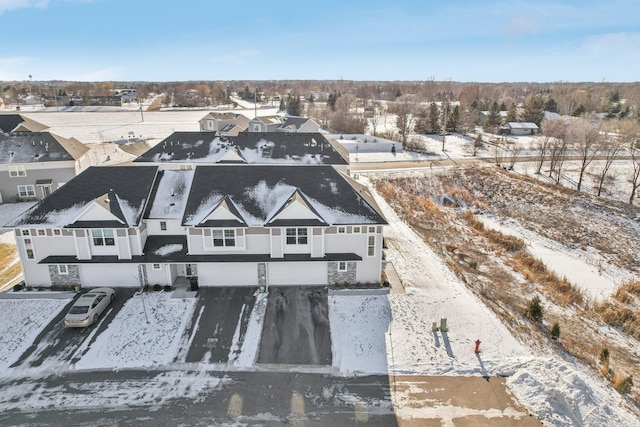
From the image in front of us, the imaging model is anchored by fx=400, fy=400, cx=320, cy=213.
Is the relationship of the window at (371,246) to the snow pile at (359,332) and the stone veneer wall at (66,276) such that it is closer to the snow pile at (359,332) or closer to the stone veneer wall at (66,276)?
the snow pile at (359,332)

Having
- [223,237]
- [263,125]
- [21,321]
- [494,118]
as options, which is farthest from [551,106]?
[21,321]

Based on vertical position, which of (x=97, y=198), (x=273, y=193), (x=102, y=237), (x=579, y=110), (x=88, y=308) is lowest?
(x=88, y=308)

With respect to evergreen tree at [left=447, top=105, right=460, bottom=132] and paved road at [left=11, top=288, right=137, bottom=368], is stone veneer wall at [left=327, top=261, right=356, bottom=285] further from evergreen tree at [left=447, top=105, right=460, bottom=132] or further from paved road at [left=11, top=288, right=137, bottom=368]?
evergreen tree at [left=447, top=105, right=460, bottom=132]

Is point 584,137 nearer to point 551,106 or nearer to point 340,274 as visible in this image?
point 340,274

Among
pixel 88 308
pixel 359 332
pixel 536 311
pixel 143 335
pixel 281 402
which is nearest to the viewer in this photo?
pixel 281 402

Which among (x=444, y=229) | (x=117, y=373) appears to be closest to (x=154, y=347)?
(x=117, y=373)

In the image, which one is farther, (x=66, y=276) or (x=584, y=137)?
(x=584, y=137)

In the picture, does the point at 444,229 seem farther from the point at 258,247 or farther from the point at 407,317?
the point at 258,247
